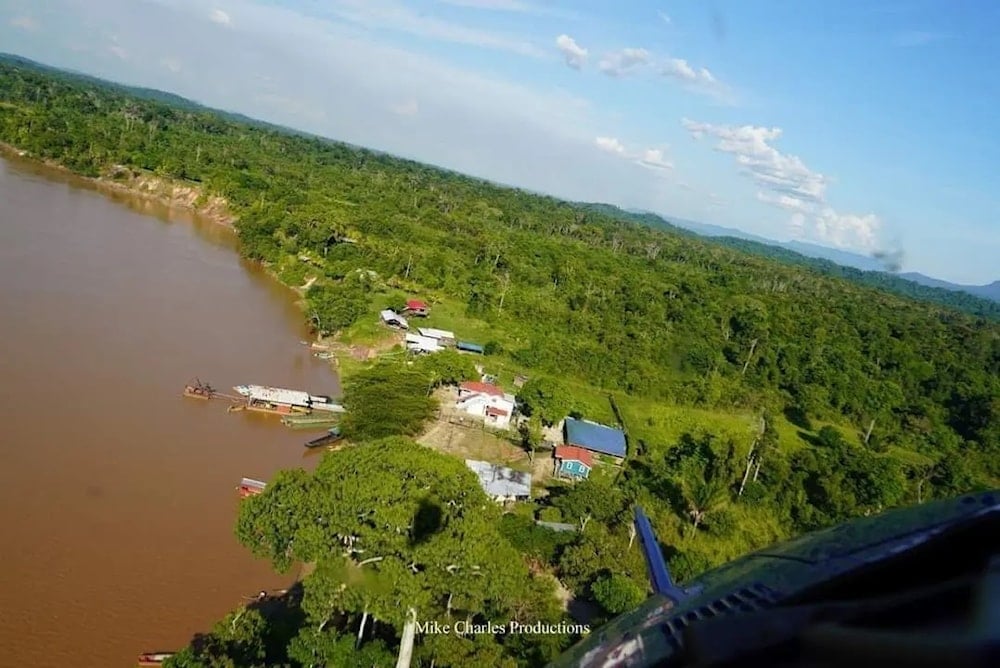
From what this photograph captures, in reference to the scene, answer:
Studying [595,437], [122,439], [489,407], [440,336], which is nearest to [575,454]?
[595,437]

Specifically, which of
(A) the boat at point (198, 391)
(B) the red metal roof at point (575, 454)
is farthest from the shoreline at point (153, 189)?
(B) the red metal roof at point (575, 454)

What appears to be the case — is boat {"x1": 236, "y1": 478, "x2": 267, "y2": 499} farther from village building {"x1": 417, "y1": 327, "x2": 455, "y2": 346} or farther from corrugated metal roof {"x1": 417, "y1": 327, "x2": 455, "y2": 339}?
corrugated metal roof {"x1": 417, "y1": 327, "x2": 455, "y2": 339}

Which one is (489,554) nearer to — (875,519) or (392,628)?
(392,628)

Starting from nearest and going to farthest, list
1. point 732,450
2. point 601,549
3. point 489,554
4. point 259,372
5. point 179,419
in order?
point 489,554 < point 601,549 < point 179,419 < point 732,450 < point 259,372

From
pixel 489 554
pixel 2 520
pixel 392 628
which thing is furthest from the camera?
pixel 2 520

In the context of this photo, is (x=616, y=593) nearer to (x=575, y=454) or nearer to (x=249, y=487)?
(x=575, y=454)

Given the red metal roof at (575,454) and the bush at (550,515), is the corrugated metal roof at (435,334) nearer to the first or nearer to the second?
the red metal roof at (575,454)

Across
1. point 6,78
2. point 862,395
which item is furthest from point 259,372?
point 6,78

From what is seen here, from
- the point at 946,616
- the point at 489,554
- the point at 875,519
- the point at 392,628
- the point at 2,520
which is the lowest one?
the point at 2,520
